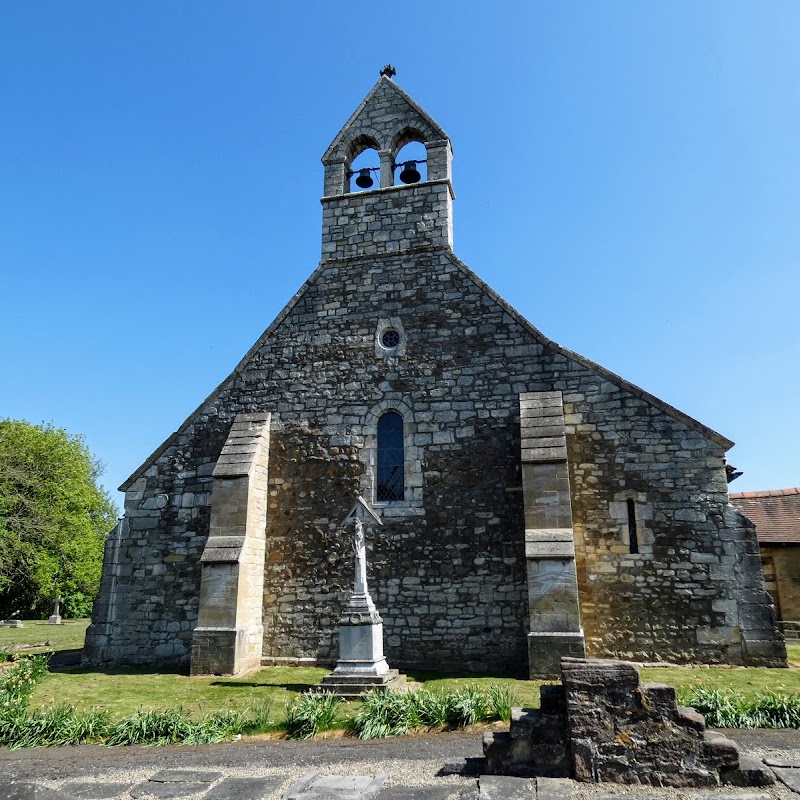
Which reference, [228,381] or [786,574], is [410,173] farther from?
[786,574]

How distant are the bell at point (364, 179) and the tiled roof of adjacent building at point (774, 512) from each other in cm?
1507

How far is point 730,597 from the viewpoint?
36.8 feet

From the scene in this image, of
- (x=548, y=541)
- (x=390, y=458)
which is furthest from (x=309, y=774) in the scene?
(x=390, y=458)

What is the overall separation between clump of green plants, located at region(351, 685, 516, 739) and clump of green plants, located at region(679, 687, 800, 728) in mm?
2229

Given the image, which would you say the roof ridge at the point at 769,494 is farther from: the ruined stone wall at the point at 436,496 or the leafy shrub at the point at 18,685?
the leafy shrub at the point at 18,685

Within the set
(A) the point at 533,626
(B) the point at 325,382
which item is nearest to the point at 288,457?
(B) the point at 325,382

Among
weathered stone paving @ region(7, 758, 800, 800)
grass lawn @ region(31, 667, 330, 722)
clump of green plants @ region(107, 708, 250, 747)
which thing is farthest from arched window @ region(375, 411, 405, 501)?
weathered stone paving @ region(7, 758, 800, 800)

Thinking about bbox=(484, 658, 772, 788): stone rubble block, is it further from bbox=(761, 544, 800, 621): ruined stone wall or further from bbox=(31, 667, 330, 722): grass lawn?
bbox=(761, 544, 800, 621): ruined stone wall

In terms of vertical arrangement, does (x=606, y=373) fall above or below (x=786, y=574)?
above

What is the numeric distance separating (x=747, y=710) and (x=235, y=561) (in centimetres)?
852

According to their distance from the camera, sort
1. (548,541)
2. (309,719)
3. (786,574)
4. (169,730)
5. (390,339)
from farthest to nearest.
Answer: (786,574) < (390,339) < (548,541) < (309,719) < (169,730)

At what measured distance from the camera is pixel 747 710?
7.40 m

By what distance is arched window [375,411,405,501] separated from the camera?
1309 cm

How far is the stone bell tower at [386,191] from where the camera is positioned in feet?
47.4
